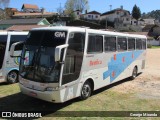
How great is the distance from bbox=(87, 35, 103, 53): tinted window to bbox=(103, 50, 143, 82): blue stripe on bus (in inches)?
51.7

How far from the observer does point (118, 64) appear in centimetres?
1375

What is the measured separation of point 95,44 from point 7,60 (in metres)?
4.94

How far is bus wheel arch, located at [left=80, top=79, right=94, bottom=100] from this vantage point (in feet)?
35.0

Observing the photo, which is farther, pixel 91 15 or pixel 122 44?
pixel 91 15

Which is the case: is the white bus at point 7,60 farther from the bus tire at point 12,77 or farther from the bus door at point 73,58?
the bus door at point 73,58

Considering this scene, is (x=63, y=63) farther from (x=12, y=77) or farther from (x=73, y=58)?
(x=12, y=77)

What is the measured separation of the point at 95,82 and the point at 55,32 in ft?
10.3

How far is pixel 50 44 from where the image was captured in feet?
30.6

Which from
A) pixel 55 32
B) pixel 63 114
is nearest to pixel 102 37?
pixel 55 32

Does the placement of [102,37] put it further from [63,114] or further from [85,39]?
[63,114]

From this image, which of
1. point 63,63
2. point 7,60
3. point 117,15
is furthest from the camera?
point 117,15

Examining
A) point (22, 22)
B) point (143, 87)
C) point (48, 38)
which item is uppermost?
point (22, 22)

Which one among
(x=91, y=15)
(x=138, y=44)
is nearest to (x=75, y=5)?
(x=91, y=15)

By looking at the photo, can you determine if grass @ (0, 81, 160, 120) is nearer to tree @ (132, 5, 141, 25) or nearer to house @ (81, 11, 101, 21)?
house @ (81, 11, 101, 21)
